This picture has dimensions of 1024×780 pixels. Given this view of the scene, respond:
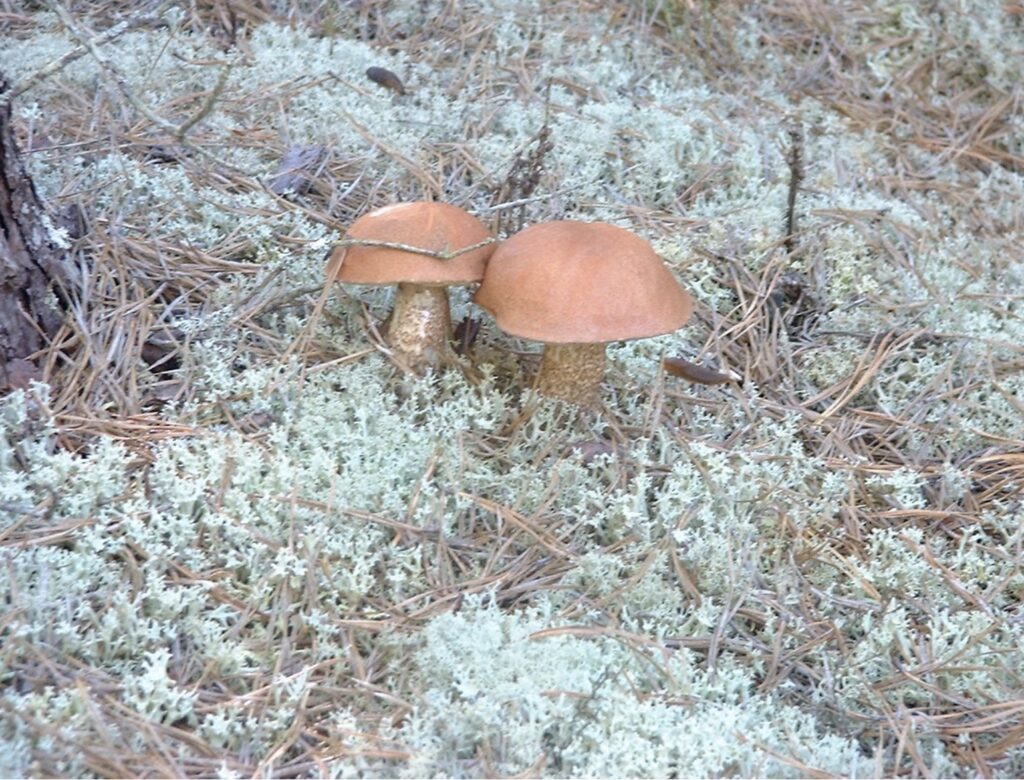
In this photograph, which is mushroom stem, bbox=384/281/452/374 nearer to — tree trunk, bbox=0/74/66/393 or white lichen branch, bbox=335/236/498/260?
white lichen branch, bbox=335/236/498/260

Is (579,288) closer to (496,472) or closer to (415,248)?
(415,248)

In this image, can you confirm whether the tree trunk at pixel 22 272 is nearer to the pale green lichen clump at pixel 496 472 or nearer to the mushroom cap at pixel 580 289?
the pale green lichen clump at pixel 496 472

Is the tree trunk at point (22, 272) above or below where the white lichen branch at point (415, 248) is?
below

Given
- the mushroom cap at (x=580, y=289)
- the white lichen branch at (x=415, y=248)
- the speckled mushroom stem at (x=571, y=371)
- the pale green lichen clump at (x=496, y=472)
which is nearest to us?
the pale green lichen clump at (x=496, y=472)

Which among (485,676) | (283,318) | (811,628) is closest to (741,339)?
(811,628)

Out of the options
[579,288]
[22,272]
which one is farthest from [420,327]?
[22,272]

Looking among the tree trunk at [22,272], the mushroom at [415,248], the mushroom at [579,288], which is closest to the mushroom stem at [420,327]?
the mushroom at [415,248]
